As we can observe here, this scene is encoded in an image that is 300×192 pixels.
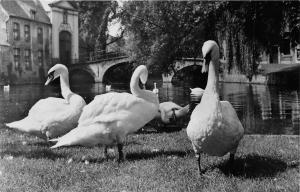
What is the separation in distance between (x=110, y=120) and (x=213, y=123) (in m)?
1.52

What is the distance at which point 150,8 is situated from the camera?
1870 cm

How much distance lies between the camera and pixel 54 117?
594cm

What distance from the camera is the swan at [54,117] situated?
5925mm

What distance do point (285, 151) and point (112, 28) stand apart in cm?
1614

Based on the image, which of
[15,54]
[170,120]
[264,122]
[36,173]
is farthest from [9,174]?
[264,122]

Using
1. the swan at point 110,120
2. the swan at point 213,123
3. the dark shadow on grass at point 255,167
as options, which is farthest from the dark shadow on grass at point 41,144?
the dark shadow on grass at point 255,167

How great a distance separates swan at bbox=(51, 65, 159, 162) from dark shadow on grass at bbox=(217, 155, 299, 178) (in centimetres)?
129

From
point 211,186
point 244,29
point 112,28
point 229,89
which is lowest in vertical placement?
point 211,186

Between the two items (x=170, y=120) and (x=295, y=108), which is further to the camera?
(x=295, y=108)

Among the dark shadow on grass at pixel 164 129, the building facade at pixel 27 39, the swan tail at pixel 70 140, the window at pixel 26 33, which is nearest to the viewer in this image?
the swan tail at pixel 70 140

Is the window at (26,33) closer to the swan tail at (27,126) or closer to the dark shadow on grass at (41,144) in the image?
the swan tail at (27,126)

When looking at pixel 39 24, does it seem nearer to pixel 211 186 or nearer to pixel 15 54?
pixel 15 54

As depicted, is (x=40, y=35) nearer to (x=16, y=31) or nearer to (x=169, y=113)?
(x=16, y=31)

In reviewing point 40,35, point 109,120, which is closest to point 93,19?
point 40,35
